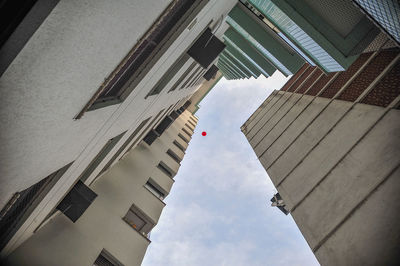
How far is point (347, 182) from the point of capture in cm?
415

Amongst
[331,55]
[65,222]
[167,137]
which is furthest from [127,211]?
[167,137]

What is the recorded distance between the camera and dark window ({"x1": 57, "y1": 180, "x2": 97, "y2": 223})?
17.3ft

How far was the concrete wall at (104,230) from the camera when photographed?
5492mm

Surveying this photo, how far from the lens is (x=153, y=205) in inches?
399

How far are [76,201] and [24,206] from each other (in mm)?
1446

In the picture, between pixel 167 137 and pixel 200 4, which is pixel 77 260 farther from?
pixel 167 137

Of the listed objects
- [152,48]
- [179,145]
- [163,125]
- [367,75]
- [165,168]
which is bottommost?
[165,168]

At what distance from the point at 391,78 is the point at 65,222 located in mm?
9124

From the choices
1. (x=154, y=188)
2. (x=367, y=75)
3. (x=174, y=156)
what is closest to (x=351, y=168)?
(x=367, y=75)

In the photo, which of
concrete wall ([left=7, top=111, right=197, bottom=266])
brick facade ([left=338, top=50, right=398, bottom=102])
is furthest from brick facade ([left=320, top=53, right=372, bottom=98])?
concrete wall ([left=7, top=111, right=197, bottom=266])

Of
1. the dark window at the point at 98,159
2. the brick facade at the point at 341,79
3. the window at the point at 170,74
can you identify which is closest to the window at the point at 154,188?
the dark window at the point at 98,159

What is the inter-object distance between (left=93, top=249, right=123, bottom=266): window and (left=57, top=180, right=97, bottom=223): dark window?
2196mm

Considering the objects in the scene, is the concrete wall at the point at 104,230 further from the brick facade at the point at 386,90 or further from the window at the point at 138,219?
the brick facade at the point at 386,90

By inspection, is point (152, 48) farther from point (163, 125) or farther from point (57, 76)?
point (163, 125)
